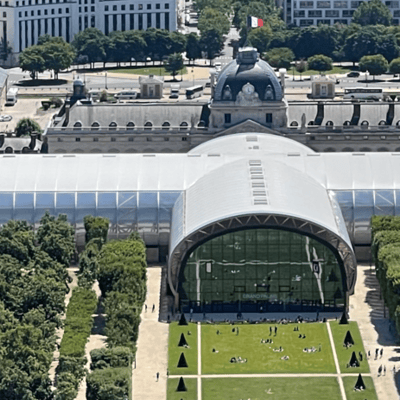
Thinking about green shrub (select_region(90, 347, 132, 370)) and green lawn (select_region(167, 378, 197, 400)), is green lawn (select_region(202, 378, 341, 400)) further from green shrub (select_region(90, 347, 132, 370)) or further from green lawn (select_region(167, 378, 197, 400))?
green shrub (select_region(90, 347, 132, 370))

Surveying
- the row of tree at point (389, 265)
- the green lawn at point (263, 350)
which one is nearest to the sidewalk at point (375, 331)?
the row of tree at point (389, 265)

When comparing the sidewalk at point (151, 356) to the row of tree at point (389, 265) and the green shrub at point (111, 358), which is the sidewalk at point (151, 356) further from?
the row of tree at point (389, 265)

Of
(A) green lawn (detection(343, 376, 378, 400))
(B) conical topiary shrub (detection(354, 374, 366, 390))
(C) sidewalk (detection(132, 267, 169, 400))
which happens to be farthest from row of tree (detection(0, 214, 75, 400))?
(B) conical topiary shrub (detection(354, 374, 366, 390))

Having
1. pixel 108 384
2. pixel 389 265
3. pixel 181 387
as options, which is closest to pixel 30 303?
pixel 181 387

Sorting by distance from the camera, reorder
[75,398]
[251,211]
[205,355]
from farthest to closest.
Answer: [251,211] → [205,355] → [75,398]

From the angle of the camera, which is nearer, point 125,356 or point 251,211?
point 125,356

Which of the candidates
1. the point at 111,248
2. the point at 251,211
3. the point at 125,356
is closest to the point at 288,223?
the point at 251,211

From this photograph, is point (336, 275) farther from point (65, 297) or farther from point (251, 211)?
point (65, 297)
